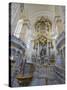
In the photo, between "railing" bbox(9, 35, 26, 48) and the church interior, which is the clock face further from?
"railing" bbox(9, 35, 26, 48)

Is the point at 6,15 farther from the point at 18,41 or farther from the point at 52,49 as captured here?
the point at 52,49

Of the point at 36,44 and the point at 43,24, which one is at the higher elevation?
the point at 43,24

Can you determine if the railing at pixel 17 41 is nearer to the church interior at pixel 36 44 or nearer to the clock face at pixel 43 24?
the church interior at pixel 36 44

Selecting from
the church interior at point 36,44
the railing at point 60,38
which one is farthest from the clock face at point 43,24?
the railing at point 60,38

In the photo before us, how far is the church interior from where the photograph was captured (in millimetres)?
2004

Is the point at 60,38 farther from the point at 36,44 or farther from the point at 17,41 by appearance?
the point at 17,41

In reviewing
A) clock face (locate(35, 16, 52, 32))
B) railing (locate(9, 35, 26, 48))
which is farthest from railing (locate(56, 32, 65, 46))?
railing (locate(9, 35, 26, 48))

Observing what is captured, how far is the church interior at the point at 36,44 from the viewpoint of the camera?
2.00 metres

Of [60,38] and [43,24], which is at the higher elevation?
[43,24]

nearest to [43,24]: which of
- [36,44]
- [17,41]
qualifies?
[36,44]

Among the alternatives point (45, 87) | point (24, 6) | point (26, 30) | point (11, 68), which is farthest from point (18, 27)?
point (45, 87)

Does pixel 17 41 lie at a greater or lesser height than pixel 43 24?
lesser

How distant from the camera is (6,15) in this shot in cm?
201

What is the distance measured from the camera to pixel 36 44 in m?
2.05
